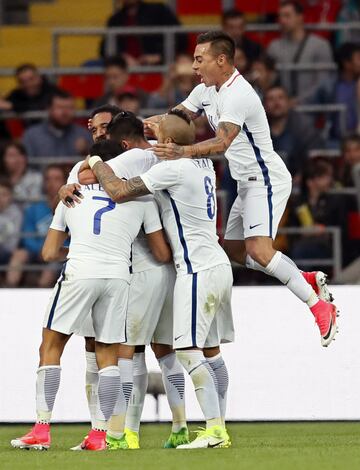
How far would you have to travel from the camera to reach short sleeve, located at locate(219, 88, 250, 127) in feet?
28.8

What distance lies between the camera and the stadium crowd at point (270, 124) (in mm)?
14930

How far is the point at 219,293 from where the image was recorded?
8.43 metres

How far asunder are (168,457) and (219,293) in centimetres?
115

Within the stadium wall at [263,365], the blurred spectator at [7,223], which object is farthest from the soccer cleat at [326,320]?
the blurred spectator at [7,223]

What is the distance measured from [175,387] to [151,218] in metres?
1.15

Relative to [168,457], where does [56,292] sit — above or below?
above

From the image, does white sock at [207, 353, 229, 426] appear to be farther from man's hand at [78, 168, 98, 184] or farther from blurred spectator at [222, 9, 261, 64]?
blurred spectator at [222, 9, 261, 64]

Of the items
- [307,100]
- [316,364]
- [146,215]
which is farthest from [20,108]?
[146,215]

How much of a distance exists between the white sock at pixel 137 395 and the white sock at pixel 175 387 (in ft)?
0.49

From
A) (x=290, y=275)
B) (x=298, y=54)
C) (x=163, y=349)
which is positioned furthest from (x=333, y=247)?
(x=163, y=349)

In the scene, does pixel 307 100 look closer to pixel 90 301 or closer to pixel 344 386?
pixel 344 386

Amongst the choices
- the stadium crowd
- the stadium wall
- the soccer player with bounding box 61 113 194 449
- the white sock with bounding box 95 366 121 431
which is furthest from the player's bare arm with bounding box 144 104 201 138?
the stadium crowd

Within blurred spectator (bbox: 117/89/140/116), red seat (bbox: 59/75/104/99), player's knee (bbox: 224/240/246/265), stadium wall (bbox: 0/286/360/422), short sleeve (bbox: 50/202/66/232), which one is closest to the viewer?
short sleeve (bbox: 50/202/66/232)

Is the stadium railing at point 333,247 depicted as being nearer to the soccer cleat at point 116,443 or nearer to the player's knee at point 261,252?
the player's knee at point 261,252
